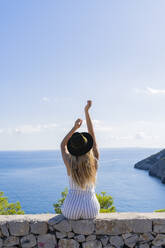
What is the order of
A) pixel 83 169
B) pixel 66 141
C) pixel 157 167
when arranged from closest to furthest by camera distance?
pixel 83 169, pixel 66 141, pixel 157 167

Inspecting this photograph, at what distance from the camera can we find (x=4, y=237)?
141 inches

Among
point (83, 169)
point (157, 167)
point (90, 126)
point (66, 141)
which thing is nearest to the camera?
point (83, 169)

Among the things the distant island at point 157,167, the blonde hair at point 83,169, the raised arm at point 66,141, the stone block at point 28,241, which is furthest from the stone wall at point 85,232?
the distant island at point 157,167

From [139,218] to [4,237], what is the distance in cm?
204

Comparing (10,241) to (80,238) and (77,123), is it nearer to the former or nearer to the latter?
(80,238)

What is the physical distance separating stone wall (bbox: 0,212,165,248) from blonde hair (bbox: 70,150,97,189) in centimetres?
60

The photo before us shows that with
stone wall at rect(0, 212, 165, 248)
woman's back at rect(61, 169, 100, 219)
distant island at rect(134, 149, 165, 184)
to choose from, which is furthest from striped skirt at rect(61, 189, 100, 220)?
distant island at rect(134, 149, 165, 184)

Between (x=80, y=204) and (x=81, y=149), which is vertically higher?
(x=81, y=149)

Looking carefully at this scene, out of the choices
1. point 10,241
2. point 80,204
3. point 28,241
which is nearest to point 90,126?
point 80,204

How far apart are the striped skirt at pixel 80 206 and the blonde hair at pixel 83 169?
0.15m

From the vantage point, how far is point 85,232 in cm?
347

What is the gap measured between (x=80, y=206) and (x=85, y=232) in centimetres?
42

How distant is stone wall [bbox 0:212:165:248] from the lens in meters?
3.48

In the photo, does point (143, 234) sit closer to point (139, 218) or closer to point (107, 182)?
point (139, 218)
